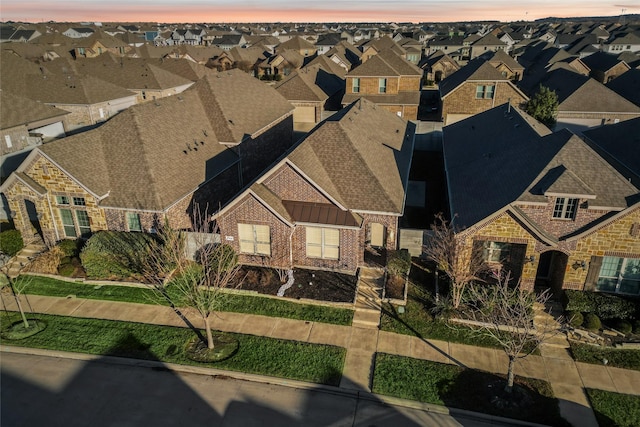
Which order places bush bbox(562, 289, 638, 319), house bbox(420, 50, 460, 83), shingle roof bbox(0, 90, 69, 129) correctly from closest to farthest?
bush bbox(562, 289, 638, 319) < shingle roof bbox(0, 90, 69, 129) < house bbox(420, 50, 460, 83)

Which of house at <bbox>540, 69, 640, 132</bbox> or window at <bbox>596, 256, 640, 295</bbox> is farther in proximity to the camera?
house at <bbox>540, 69, 640, 132</bbox>

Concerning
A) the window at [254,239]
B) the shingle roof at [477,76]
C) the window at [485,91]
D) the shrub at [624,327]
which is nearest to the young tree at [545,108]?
the shingle roof at [477,76]

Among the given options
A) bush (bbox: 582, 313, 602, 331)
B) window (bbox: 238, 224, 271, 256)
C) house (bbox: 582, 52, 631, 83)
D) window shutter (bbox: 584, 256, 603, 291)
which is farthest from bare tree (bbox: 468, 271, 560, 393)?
house (bbox: 582, 52, 631, 83)

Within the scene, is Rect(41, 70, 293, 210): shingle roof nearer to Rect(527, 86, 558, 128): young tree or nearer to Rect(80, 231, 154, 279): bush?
Rect(80, 231, 154, 279): bush

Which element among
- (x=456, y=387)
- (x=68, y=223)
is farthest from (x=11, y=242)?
(x=456, y=387)

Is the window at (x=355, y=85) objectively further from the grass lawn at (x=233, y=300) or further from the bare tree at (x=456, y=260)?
the grass lawn at (x=233, y=300)

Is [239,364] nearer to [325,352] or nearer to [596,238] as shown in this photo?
[325,352]
